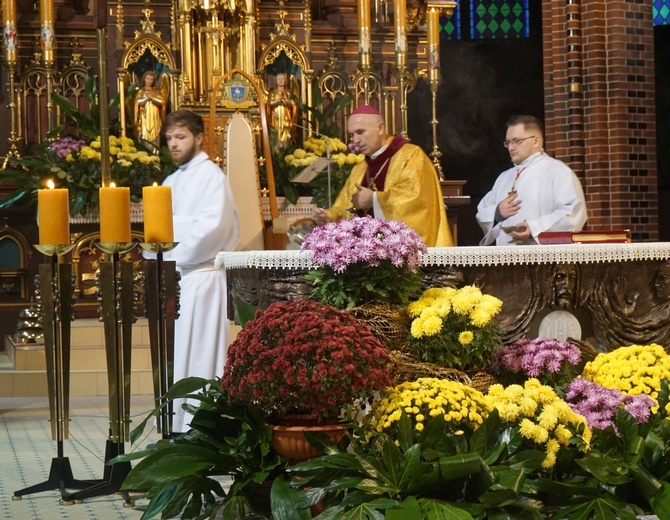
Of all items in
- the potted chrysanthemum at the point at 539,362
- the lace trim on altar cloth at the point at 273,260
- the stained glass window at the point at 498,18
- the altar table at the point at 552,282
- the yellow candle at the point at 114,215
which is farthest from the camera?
the stained glass window at the point at 498,18

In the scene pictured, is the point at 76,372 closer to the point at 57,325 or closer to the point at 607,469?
the point at 57,325

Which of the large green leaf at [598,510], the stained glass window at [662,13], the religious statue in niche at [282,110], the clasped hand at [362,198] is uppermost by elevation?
the stained glass window at [662,13]

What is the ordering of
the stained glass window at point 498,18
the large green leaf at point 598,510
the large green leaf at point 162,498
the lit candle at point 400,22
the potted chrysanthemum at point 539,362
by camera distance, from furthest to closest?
the stained glass window at point 498,18
the lit candle at point 400,22
the potted chrysanthemum at point 539,362
the large green leaf at point 162,498
the large green leaf at point 598,510

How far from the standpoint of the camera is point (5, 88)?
11.8m

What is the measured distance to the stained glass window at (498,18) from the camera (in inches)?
663

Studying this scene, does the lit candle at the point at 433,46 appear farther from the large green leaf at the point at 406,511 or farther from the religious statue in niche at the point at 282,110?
the large green leaf at the point at 406,511

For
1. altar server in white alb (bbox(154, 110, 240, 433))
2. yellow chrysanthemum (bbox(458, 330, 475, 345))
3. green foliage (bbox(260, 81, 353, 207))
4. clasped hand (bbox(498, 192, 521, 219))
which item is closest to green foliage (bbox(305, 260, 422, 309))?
yellow chrysanthemum (bbox(458, 330, 475, 345))

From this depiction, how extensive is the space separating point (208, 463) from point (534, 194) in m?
4.04

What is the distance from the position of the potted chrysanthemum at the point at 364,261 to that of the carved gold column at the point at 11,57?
5.63m

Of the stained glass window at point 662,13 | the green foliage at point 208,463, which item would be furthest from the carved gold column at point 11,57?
the stained glass window at point 662,13

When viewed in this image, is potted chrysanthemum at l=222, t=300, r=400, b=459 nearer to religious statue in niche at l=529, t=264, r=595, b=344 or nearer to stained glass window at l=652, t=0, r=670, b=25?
religious statue in niche at l=529, t=264, r=595, b=344

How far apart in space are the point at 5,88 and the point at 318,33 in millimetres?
3175

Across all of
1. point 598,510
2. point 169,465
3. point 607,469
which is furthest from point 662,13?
point 169,465

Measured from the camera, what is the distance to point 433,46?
11539 mm
